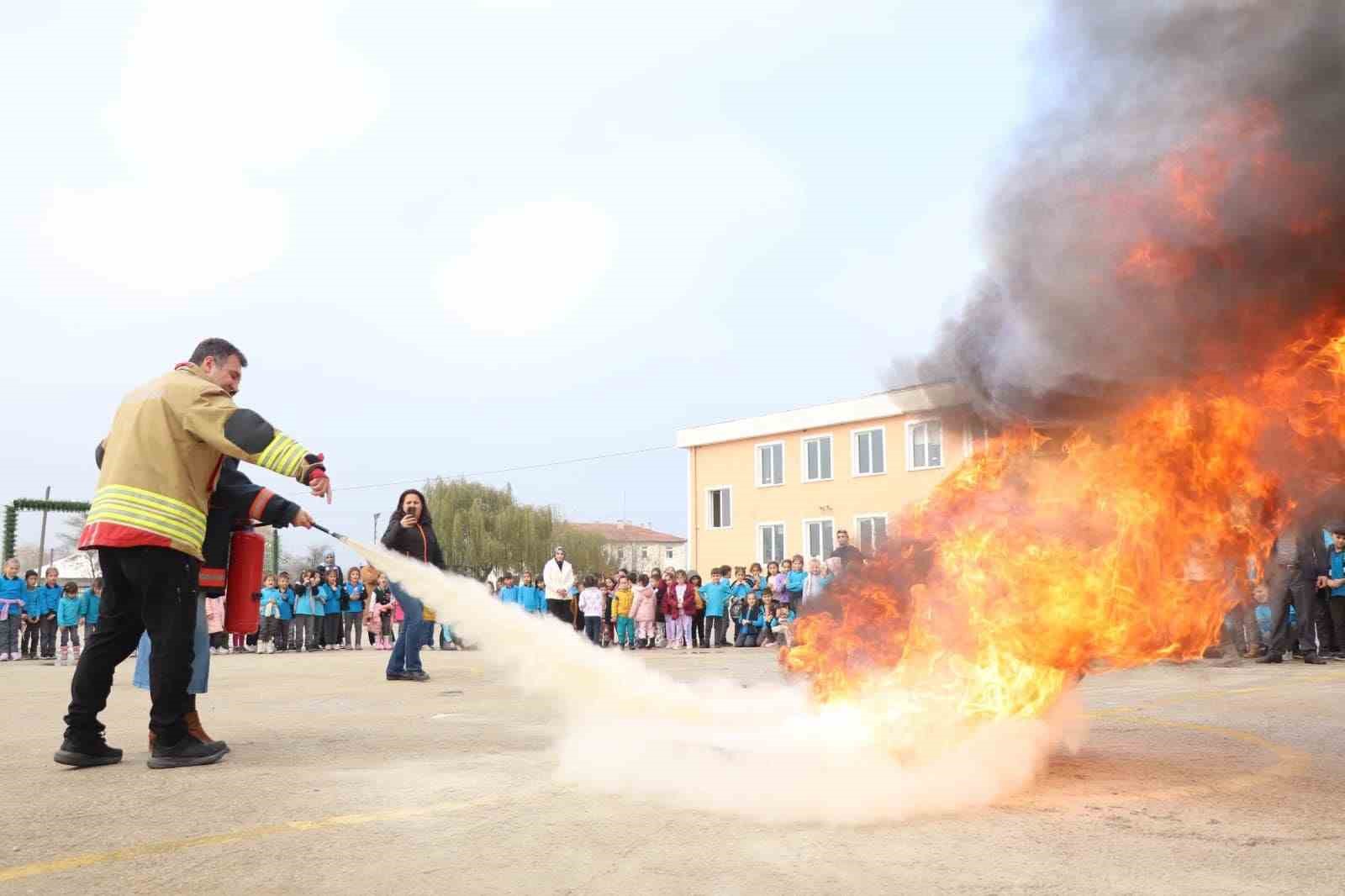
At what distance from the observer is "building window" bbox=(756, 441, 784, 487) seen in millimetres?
36031

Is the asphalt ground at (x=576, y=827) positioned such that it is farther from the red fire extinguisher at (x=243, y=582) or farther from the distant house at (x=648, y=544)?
the distant house at (x=648, y=544)

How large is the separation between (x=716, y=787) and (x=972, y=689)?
1.40m

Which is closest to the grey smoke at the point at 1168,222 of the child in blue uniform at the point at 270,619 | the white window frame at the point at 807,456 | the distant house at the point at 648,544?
the child in blue uniform at the point at 270,619

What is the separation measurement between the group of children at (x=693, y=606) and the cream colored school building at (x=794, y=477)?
10491mm

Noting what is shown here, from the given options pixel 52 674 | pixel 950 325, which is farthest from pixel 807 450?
pixel 950 325

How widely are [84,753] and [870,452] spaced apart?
29.0 m

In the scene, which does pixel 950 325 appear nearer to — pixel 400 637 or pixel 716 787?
pixel 716 787

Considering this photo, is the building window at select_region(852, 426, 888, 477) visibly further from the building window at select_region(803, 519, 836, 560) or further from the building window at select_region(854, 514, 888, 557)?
the building window at select_region(854, 514, 888, 557)

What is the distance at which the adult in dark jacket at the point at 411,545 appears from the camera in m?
10.0

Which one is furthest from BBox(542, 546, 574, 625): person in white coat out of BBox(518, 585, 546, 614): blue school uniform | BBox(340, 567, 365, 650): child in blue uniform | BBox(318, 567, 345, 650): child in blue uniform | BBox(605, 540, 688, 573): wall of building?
BBox(605, 540, 688, 573): wall of building

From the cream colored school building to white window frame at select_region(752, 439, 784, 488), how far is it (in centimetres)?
3

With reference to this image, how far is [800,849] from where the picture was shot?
3.83 meters

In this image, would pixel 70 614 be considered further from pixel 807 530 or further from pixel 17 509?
pixel 807 530

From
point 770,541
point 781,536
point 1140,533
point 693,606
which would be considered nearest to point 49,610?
point 693,606
